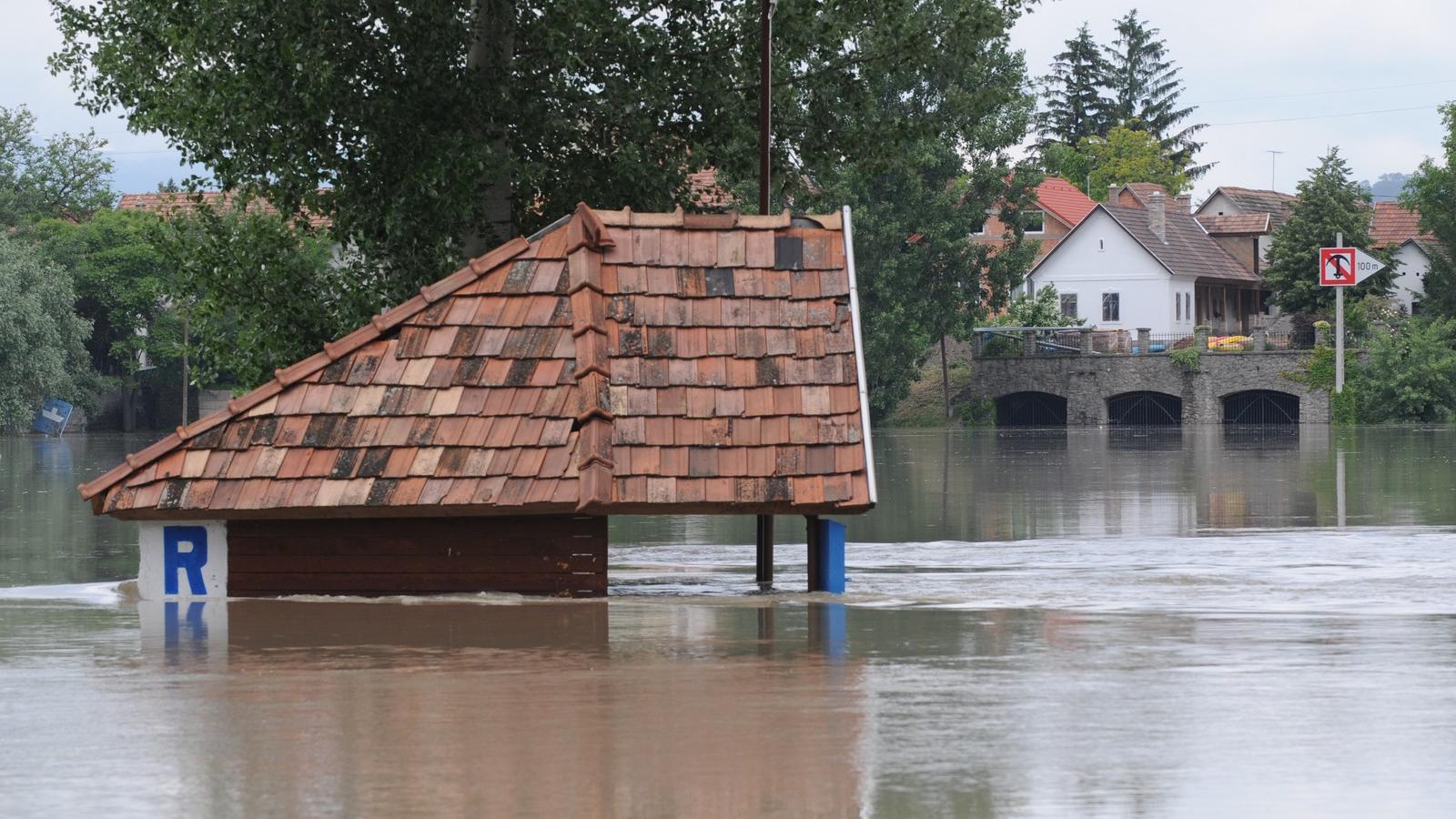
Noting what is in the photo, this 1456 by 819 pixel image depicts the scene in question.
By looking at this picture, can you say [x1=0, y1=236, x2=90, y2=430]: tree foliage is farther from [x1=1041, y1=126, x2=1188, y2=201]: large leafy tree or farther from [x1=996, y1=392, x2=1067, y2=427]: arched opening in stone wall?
[x1=1041, y1=126, x2=1188, y2=201]: large leafy tree

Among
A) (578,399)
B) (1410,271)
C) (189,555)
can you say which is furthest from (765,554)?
(1410,271)

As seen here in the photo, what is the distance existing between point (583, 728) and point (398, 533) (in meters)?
5.51

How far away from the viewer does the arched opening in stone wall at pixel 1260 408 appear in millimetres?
81625

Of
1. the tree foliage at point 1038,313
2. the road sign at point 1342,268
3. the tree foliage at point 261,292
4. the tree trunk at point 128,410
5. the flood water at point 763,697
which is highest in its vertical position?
the road sign at point 1342,268

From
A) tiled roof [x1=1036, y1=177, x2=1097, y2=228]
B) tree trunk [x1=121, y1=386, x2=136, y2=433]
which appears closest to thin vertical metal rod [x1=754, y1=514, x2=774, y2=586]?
tree trunk [x1=121, y1=386, x2=136, y2=433]

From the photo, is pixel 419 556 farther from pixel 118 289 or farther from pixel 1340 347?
pixel 118 289

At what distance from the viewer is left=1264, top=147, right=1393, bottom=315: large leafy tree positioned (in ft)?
286

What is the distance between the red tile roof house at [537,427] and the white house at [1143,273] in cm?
8283

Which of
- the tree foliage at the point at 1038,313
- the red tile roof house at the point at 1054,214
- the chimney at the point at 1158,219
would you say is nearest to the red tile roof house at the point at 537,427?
the tree foliage at the point at 1038,313

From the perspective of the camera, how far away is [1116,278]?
9869cm

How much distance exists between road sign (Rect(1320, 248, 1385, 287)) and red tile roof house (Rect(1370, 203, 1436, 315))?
1172cm

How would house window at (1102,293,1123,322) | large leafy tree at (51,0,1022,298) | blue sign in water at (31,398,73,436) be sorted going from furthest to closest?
house window at (1102,293,1123,322)
blue sign in water at (31,398,73,436)
large leafy tree at (51,0,1022,298)

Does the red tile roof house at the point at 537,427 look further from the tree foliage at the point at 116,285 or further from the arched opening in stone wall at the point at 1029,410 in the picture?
the tree foliage at the point at 116,285

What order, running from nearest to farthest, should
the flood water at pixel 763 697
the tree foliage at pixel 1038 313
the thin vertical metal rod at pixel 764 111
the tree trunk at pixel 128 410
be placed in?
the flood water at pixel 763 697, the thin vertical metal rod at pixel 764 111, the tree foliage at pixel 1038 313, the tree trunk at pixel 128 410
